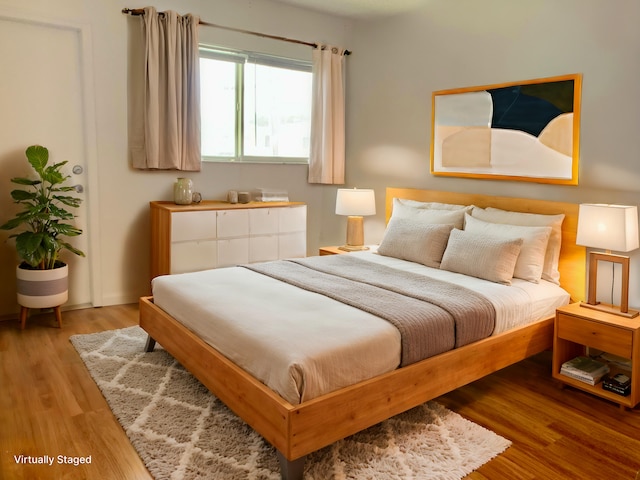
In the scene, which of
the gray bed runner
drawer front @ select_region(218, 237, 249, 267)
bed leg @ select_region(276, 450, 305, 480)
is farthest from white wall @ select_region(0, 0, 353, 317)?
bed leg @ select_region(276, 450, 305, 480)

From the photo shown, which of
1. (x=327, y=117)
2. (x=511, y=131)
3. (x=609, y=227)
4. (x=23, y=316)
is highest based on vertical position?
(x=327, y=117)

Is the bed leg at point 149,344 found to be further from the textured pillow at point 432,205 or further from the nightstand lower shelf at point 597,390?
the nightstand lower shelf at point 597,390

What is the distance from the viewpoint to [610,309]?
9.62 ft

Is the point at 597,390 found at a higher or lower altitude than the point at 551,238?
lower

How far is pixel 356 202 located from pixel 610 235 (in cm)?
214

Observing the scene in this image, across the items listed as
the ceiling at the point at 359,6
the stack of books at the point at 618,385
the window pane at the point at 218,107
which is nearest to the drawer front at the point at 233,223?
the window pane at the point at 218,107

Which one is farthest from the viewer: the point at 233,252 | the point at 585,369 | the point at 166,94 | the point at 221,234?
the point at 233,252

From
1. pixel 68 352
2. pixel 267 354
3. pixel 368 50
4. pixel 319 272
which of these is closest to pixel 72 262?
pixel 68 352

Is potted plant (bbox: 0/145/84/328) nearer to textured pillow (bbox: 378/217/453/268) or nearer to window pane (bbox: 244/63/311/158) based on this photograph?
window pane (bbox: 244/63/311/158)

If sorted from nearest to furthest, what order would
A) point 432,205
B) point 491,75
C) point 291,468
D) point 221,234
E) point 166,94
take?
point 291,468 → point 491,75 → point 432,205 → point 166,94 → point 221,234

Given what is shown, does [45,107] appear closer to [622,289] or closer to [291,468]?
[291,468]

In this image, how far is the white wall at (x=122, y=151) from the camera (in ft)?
12.8

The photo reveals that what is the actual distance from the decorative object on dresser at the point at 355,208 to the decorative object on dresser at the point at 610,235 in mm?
1908

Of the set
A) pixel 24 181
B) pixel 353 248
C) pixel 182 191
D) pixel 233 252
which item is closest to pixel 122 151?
pixel 182 191
